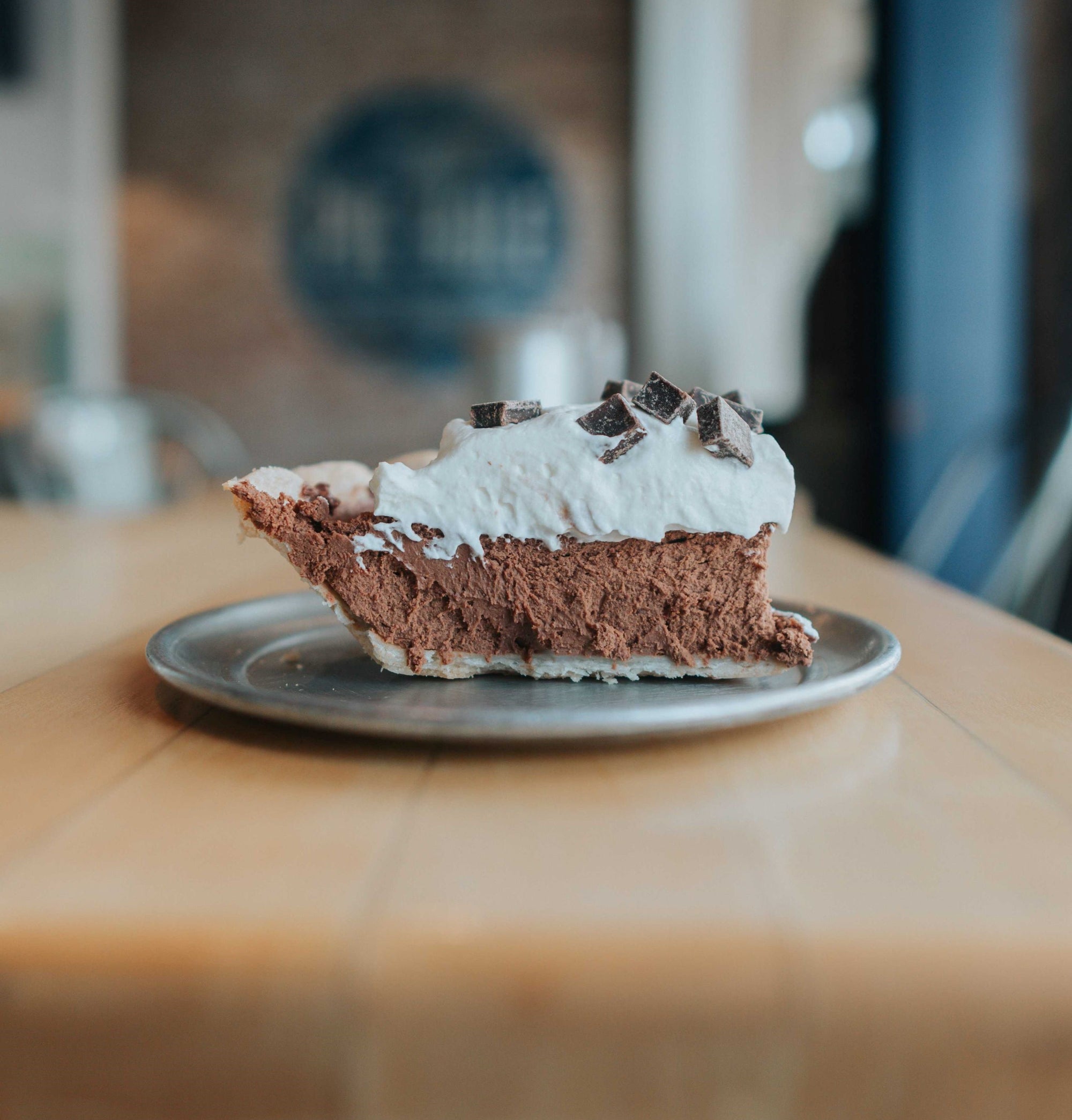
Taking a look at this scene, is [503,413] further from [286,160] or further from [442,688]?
[286,160]

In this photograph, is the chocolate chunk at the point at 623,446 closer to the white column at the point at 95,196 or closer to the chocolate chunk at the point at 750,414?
the chocolate chunk at the point at 750,414

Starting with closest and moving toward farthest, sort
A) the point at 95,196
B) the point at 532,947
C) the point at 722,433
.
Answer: the point at 532,947
the point at 722,433
the point at 95,196

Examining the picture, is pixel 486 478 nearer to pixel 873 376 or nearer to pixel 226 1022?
pixel 226 1022

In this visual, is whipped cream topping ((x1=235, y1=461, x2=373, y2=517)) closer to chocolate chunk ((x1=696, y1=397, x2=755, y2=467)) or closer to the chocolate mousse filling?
the chocolate mousse filling

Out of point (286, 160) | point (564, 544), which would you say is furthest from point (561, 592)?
point (286, 160)

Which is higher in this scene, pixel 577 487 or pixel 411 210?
pixel 411 210

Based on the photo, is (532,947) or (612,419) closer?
(532,947)
